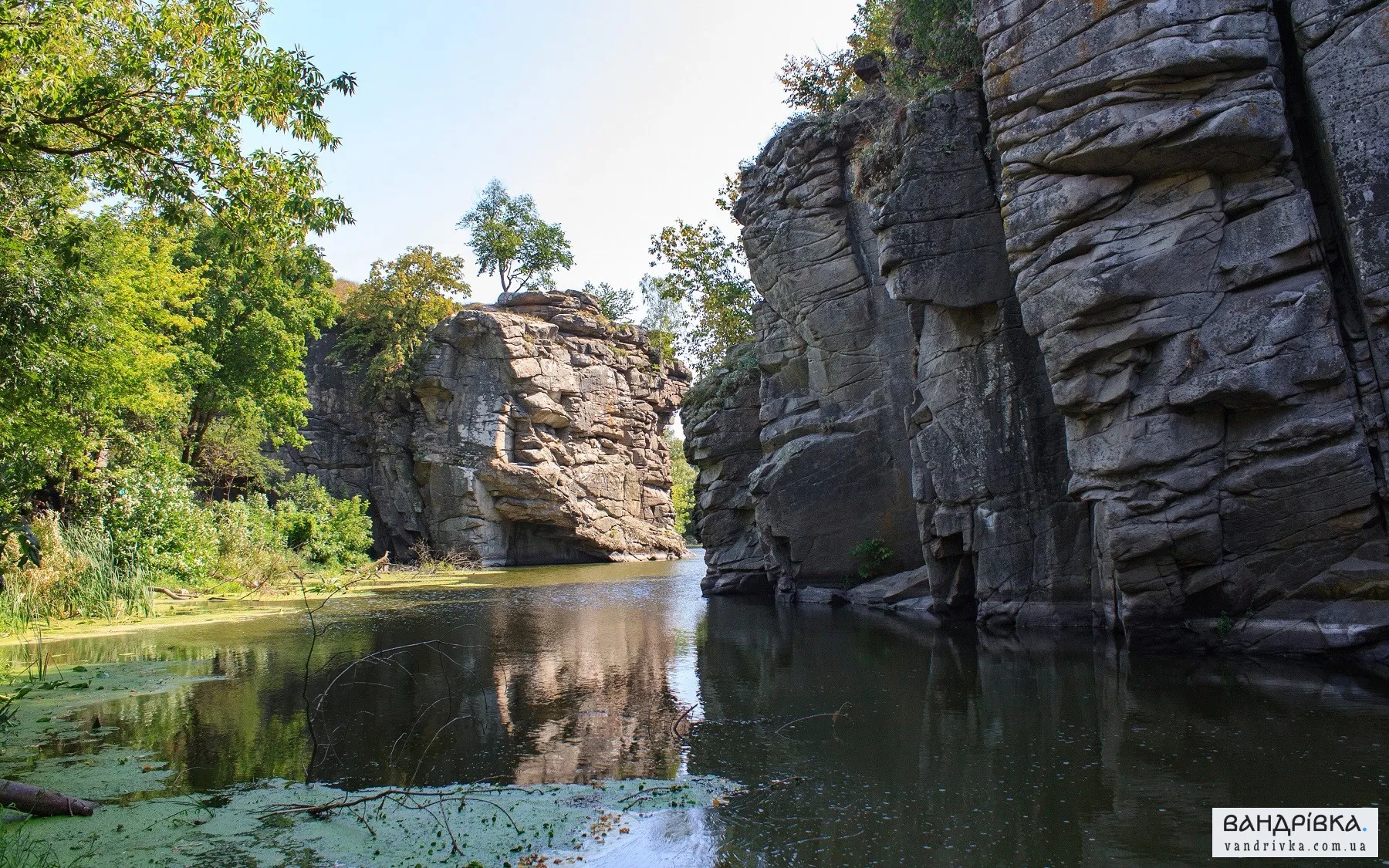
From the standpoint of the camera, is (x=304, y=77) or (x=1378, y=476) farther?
(x=1378, y=476)

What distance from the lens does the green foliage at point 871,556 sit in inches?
829

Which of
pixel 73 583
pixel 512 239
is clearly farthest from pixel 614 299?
pixel 73 583

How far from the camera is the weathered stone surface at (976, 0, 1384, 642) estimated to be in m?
11.5

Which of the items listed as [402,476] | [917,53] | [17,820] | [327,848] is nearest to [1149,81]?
[917,53]

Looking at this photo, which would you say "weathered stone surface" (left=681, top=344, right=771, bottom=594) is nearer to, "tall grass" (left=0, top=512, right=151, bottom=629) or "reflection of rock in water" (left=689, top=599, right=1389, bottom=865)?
"reflection of rock in water" (left=689, top=599, right=1389, bottom=865)

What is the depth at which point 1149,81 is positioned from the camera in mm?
12289

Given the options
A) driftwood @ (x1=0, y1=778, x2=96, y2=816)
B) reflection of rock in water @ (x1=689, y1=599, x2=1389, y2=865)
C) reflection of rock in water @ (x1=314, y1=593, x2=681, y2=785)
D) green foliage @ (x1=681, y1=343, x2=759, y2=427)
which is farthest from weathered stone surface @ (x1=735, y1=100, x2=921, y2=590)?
driftwood @ (x1=0, y1=778, x2=96, y2=816)

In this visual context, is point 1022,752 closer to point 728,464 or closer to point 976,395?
point 976,395

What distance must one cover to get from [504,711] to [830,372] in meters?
14.8

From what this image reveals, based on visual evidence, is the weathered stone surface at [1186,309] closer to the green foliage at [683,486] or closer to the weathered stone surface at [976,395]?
the weathered stone surface at [976,395]

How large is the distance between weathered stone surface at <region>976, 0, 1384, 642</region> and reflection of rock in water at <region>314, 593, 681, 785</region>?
717cm

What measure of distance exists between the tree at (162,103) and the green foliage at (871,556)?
1426 centimetres

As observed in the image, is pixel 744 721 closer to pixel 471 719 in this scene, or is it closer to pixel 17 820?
pixel 471 719

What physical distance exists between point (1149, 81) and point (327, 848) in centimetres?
1294
